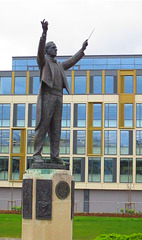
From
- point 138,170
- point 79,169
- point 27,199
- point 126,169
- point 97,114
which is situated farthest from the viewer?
point 97,114

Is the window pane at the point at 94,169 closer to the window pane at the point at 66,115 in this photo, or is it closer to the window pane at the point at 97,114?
the window pane at the point at 97,114

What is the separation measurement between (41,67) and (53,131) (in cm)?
163

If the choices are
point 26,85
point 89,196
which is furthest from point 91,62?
point 89,196

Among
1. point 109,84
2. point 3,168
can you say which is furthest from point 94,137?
point 3,168

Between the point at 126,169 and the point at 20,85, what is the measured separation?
1603cm

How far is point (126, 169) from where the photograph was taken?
54.4m

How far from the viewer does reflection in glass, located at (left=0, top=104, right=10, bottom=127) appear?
57.0 m

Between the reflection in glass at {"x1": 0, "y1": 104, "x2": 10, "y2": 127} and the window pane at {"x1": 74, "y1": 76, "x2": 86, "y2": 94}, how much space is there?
27.9ft

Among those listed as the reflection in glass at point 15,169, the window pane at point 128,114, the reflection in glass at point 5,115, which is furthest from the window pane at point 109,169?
the reflection in glass at point 5,115

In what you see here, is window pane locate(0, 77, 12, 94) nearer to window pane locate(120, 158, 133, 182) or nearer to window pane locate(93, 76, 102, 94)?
window pane locate(93, 76, 102, 94)

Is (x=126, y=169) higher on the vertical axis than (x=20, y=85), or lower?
lower

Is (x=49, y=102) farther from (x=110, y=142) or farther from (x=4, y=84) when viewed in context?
(x=4, y=84)

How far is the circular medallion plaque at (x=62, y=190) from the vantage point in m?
11.2

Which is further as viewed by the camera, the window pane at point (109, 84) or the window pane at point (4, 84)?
the window pane at point (4, 84)
